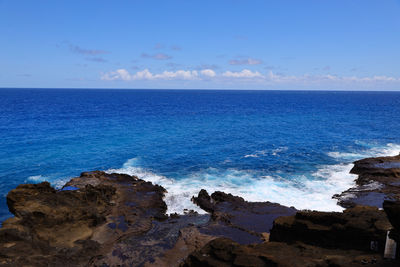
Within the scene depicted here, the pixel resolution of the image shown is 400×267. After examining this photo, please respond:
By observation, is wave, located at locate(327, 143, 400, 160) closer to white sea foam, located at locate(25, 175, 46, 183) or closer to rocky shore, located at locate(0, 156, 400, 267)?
rocky shore, located at locate(0, 156, 400, 267)

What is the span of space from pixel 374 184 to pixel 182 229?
27.7 metres

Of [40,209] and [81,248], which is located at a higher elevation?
[40,209]

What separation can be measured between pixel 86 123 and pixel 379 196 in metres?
78.0

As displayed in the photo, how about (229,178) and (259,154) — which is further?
(259,154)

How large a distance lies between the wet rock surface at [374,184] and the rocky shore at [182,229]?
114mm

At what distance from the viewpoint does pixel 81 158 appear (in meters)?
48.1

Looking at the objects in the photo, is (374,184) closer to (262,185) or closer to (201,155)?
(262,185)

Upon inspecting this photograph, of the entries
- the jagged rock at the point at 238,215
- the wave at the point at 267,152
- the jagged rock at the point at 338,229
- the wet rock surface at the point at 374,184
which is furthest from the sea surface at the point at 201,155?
the jagged rock at the point at 338,229

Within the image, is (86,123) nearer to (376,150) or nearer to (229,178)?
(229,178)

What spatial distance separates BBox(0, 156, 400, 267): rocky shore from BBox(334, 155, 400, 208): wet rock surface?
0.11 meters

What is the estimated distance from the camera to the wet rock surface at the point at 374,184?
30672mm

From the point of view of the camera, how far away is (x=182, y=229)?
83.0 feet

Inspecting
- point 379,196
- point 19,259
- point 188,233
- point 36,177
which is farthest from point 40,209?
point 379,196

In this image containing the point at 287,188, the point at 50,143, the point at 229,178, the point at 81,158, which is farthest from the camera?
the point at 50,143
